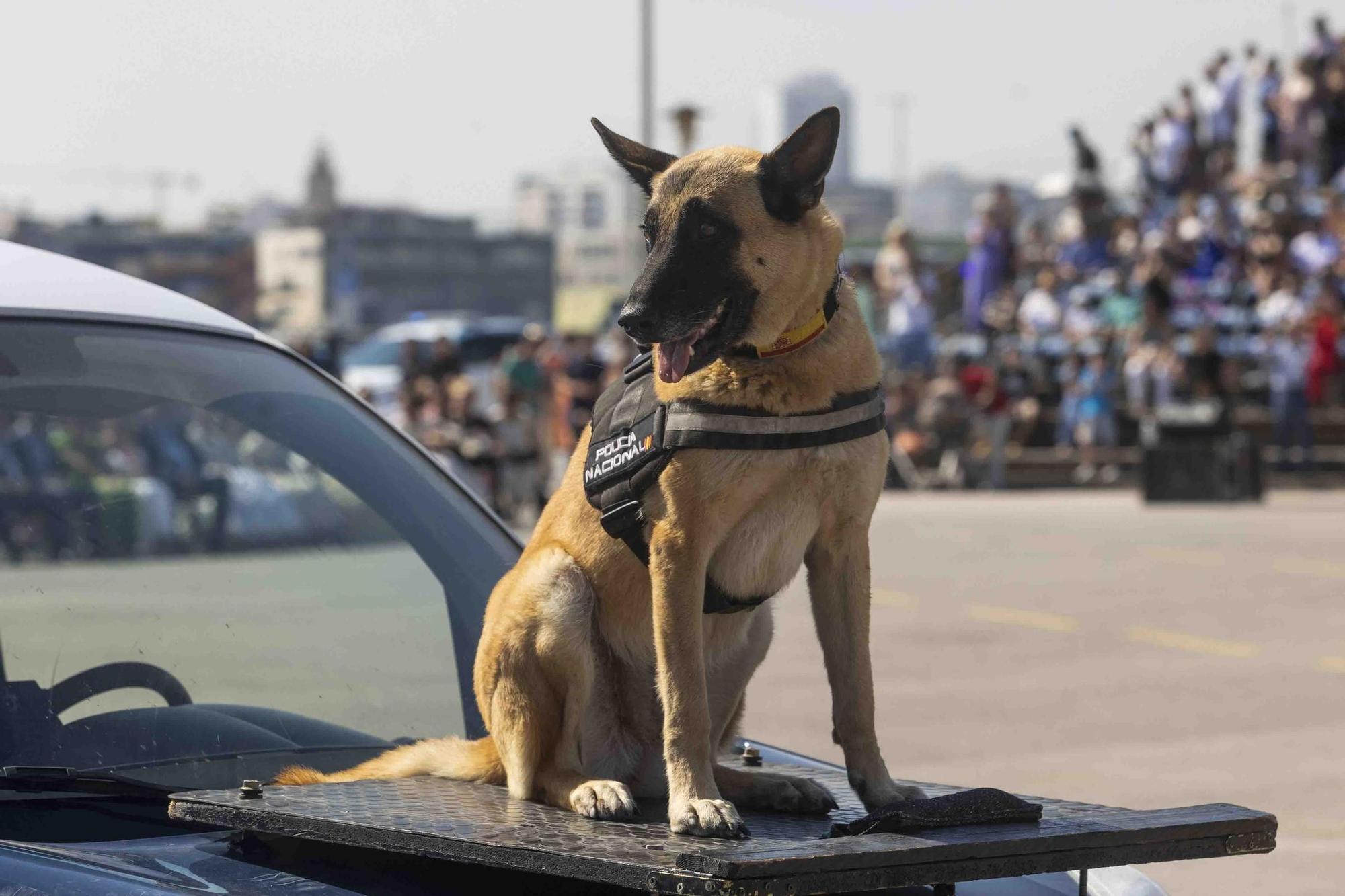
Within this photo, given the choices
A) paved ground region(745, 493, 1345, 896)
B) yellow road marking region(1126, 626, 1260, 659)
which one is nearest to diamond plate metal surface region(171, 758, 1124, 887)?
paved ground region(745, 493, 1345, 896)

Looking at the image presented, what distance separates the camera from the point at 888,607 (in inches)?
545

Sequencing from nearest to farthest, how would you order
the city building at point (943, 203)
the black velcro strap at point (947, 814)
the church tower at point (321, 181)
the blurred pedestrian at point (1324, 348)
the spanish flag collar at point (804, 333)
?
the black velcro strap at point (947, 814) < the spanish flag collar at point (804, 333) < the blurred pedestrian at point (1324, 348) < the city building at point (943, 203) < the church tower at point (321, 181)

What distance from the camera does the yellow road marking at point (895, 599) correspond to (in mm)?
13952

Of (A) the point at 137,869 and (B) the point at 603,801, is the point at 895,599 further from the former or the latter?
(A) the point at 137,869

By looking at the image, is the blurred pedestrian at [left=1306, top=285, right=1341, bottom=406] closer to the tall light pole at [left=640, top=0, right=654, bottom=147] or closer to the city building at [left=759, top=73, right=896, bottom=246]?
the tall light pole at [left=640, top=0, right=654, bottom=147]

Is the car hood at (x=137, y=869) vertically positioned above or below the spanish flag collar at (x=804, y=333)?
below

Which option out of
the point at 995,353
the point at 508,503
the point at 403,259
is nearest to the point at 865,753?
the point at 508,503

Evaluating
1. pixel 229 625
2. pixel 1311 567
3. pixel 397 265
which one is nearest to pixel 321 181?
pixel 397 265

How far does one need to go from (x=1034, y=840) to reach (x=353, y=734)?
1311 mm

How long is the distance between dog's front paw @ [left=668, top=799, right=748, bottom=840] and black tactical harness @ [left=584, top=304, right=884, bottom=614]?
1.22ft

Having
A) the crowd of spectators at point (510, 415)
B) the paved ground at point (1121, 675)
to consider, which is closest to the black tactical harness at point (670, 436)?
the paved ground at point (1121, 675)

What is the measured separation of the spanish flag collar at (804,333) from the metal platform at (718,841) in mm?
689

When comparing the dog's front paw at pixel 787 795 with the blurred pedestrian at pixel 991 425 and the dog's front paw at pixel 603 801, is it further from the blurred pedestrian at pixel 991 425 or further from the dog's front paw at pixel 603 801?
the blurred pedestrian at pixel 991 425

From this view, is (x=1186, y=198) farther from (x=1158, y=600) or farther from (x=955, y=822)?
(x=955, y=822)
